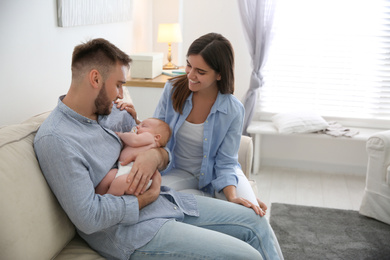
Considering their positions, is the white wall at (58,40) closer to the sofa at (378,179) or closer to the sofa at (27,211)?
the sofa at (27,211)

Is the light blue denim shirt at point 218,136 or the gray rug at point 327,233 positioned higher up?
the light blue denim shirt at point 218,136

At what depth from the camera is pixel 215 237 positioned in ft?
5.38

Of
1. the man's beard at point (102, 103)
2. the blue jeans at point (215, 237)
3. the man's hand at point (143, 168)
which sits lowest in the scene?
the blue jeans at point (215, 237)

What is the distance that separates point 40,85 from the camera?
2.36 meters

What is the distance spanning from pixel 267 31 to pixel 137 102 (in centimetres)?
144

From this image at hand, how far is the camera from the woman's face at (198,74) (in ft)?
7.07

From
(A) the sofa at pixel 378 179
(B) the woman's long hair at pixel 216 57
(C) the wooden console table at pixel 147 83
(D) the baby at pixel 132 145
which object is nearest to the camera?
(D) the baby at pixel 132 145

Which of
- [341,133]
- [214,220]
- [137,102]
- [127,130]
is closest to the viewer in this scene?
[214,220]

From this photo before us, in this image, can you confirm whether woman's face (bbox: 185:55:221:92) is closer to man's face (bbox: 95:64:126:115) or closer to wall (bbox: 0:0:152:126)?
man's face (bbox: 95:64:126:115)

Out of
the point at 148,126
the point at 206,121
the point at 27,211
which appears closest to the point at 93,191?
the point at 27,211

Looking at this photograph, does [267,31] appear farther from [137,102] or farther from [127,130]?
[127,130]

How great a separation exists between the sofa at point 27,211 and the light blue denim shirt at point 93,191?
44mm

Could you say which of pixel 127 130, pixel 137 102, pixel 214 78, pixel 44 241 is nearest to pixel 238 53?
pixel 137 102

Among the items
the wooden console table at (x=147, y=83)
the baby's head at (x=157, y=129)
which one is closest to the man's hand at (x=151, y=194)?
the baby's head at (x=157, y=129)
